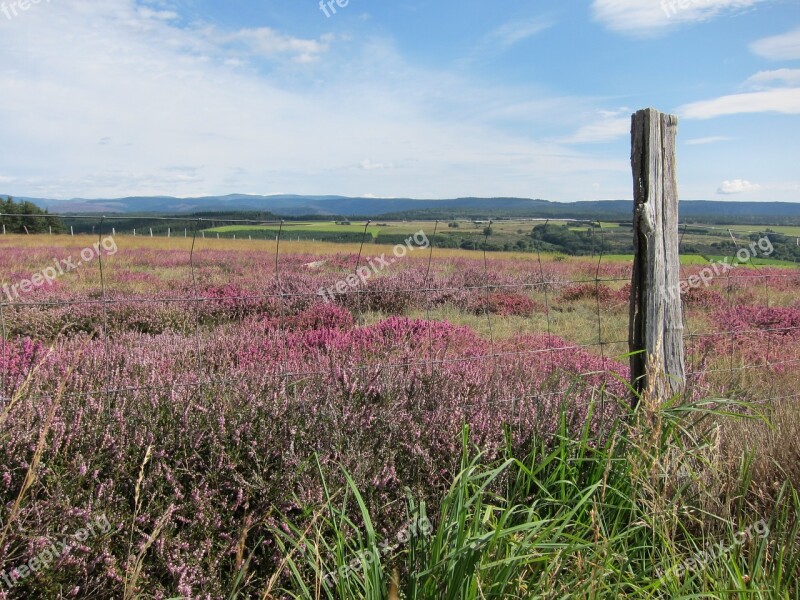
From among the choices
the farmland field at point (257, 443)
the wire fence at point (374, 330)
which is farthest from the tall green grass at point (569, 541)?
the wire fence at point (374, 330)

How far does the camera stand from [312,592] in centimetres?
220

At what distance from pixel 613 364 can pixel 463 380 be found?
2.02m

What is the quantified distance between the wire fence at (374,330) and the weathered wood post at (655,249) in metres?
0.28

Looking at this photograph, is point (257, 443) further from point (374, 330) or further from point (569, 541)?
point (374, 330)

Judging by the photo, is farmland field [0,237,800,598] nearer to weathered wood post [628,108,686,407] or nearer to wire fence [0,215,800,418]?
wire fence [0,215,800,418]

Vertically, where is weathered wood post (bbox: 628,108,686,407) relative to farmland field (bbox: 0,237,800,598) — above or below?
above

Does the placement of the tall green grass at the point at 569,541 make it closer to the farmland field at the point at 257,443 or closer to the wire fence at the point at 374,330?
the farmland field at the point at 257,443

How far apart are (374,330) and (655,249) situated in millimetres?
2844

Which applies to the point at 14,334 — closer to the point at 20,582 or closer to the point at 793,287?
the point at 20,582

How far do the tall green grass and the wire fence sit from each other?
49 cm

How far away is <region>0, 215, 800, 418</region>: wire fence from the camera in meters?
3.58

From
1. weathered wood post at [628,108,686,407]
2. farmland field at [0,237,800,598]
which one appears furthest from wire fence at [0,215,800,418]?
weathered wood post at [628,108,686,407]

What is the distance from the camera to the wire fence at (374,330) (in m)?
3.58

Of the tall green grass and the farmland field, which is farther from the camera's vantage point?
the farmland field
